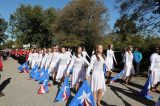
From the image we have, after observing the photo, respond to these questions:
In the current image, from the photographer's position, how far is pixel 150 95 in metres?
10.9

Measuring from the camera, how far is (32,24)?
6431cm

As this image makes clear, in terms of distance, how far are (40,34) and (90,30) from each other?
14000mm

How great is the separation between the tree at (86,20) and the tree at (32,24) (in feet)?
30.5

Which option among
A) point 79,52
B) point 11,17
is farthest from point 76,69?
point 11,17

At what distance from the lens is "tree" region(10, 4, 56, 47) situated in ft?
207

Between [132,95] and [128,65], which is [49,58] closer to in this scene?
[128,65]

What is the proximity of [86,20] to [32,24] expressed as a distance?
570 inches

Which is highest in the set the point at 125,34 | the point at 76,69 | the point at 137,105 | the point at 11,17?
the point at 11,17

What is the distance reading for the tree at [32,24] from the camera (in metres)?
63.1

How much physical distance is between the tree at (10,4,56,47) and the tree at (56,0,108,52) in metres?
9.29

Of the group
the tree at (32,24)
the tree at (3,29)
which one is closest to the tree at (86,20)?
the tree at (32,24)

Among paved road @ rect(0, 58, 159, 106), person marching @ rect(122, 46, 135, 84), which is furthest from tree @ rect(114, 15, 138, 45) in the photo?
paved road @ rect(0, 58, 159, 106)

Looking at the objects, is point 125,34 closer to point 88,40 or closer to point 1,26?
point 88,40

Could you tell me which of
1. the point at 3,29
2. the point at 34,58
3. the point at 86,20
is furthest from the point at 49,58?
the point at 3,29
